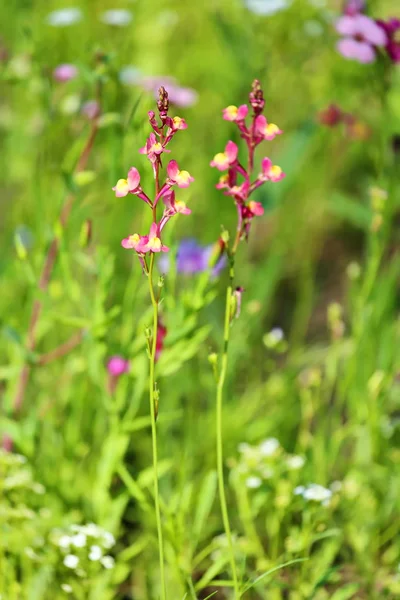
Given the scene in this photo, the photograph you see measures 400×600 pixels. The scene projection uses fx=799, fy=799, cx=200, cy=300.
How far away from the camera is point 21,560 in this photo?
118 cm

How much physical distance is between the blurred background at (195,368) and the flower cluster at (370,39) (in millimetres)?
53

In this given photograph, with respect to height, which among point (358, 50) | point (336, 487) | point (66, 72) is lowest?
point (336, 487)

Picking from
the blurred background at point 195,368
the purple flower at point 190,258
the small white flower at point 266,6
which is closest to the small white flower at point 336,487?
the blurred background at point 195,368

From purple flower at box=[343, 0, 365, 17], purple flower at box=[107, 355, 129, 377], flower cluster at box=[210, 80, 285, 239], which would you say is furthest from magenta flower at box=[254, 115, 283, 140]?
purple flower at box=[343, 0, 365, 17]

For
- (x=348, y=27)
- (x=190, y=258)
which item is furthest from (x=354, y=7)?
(x=190, y=258)

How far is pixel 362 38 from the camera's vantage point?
1.32 m

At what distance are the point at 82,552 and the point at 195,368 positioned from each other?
1.66ft

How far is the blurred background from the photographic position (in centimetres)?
113

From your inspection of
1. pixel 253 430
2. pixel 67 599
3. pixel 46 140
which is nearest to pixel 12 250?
pixel 46 140

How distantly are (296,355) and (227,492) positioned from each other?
0.34 metres

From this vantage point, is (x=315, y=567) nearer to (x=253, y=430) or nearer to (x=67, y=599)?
(x=253, y=430)

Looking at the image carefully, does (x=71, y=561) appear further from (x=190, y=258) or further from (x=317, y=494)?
(x=190, y=258)

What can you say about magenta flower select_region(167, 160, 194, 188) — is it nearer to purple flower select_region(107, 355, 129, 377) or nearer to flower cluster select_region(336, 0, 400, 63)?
purple flower select_region(107, 355, 129, 377)

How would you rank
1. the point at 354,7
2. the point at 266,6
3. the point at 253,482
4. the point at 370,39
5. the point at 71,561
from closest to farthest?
the point at 71,561 → the point at 253,482 → the point at 370,39 → the point at 354,7 → the point at 266,6
